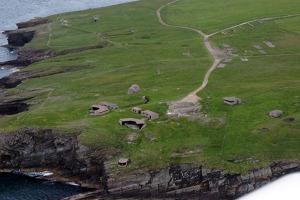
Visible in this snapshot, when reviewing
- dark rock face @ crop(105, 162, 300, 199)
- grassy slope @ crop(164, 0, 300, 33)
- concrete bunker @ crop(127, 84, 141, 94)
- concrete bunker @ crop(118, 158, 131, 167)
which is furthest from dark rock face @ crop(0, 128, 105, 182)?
grassy slope @ crop(164, 0, 300, 33)

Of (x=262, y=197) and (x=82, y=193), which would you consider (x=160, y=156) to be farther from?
(x=262, y=197)

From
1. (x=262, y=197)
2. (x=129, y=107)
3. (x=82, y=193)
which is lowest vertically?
(x=82, y=193)

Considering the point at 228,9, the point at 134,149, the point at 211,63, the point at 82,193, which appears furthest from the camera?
the point at 228,9

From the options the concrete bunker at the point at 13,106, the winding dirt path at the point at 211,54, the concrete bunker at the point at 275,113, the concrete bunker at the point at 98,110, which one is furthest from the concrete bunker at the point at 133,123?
the concrete bunker at the point at 13,106

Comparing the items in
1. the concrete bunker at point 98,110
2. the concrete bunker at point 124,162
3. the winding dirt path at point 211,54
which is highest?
the winding dirt path at point 211,54

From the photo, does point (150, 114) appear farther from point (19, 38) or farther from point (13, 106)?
point (19, 38)

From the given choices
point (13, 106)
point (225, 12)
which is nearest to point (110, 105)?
point (13, 106)

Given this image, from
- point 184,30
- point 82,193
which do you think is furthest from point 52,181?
point 184,30

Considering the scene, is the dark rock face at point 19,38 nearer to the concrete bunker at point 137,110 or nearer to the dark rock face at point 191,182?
the concrete bunker at point 137,110
